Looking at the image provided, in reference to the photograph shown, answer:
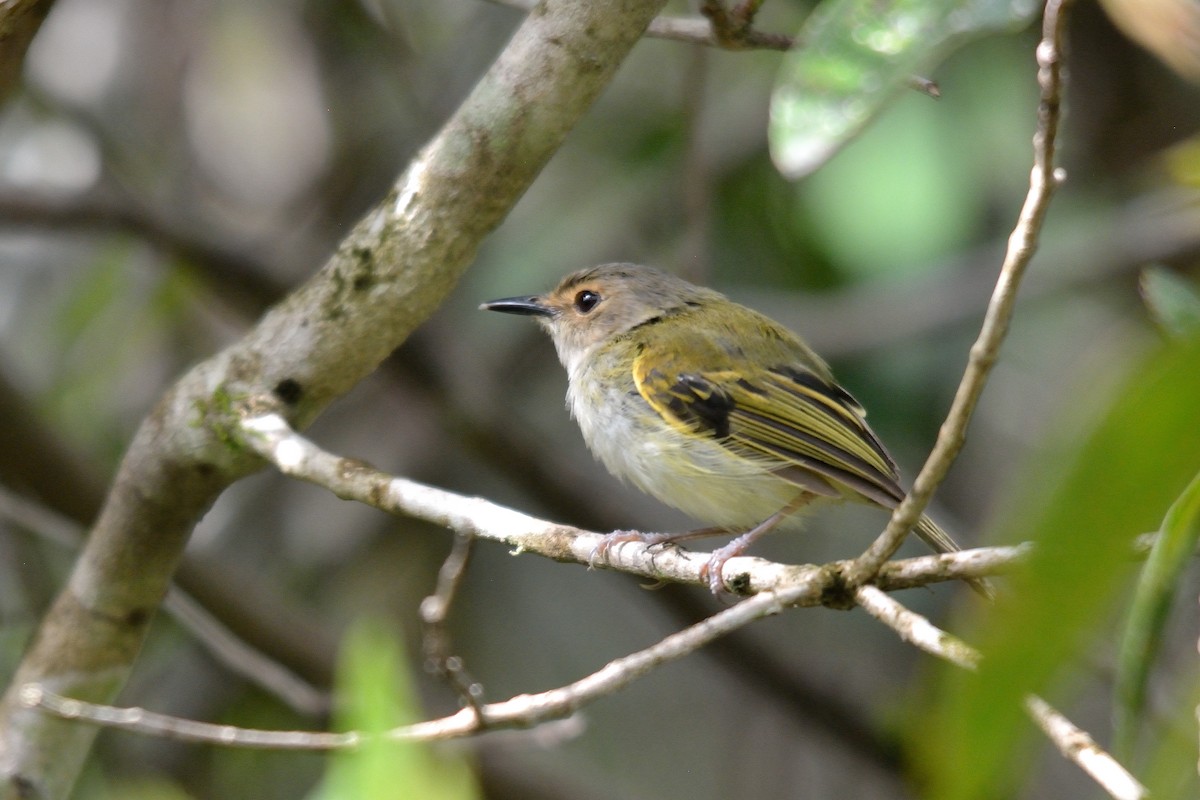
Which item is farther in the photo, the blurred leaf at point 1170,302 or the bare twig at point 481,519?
the blurred leaf at point 1170,302

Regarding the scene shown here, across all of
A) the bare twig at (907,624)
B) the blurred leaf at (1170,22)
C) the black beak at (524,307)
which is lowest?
the black beak at (524,307)

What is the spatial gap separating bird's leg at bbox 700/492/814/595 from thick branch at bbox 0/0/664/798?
2.56ft

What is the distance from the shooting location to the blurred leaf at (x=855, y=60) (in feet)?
7.96

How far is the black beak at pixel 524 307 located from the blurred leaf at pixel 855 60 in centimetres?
162

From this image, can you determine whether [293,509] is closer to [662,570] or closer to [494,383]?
[494,383]

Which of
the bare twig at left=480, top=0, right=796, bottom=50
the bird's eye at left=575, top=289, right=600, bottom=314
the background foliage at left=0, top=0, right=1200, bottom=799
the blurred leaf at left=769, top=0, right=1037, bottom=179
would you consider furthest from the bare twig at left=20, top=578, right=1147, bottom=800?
the bird's eye at left=575, top=289, right=600, bottom=314

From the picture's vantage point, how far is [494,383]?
476 cm

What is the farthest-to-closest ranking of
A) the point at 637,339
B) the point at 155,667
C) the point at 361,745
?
the point at 155,667 → the point at 637,339 → the point at 361,745

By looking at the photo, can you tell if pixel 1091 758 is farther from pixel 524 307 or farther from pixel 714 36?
pixel 524 307

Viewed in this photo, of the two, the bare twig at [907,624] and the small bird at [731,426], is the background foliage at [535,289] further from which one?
the bare twig at [907,624]

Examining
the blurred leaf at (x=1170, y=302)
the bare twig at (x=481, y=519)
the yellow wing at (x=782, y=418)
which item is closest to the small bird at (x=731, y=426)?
the yellow wing at (x=782, y=418)

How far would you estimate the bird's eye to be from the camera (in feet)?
13.4

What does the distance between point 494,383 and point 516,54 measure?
245cm

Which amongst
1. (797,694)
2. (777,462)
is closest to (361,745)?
(777,462)
